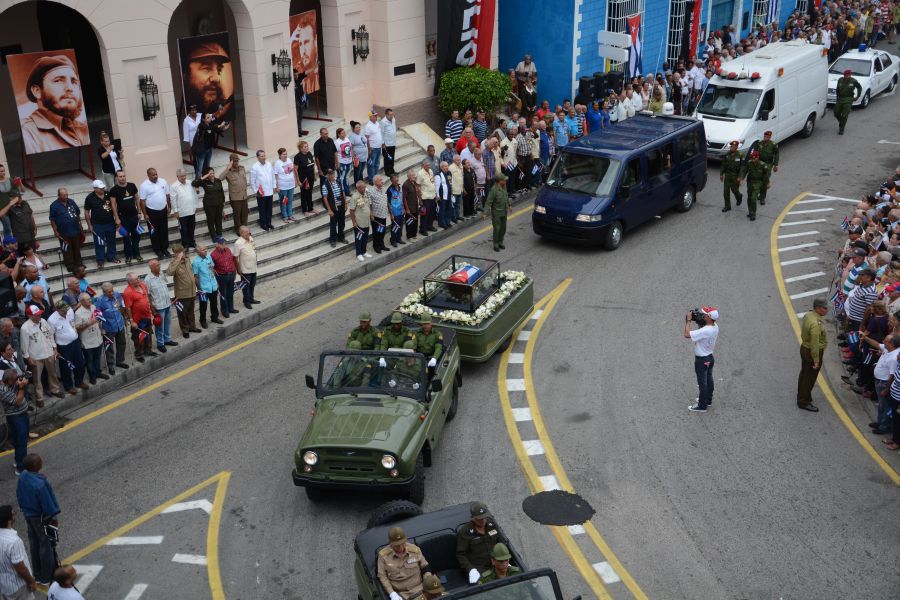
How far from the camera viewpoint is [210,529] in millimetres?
11867

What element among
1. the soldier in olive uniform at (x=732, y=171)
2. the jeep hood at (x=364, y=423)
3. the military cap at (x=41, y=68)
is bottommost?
the jeep hood at (x=364, y=423)

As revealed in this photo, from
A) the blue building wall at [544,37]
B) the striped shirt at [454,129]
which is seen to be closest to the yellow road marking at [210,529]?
the striped shirt at [454,129]

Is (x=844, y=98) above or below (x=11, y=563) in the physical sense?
above

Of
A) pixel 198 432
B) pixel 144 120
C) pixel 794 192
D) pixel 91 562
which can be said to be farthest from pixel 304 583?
pixel 794 192

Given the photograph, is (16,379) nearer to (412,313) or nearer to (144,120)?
(412,313)

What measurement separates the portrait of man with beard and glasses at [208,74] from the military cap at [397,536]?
14.4 metres

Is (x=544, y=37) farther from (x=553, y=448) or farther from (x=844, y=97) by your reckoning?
(x=553, y=448)

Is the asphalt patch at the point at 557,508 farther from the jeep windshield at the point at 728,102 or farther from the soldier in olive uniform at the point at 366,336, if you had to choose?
the jeep windshield at the point at 728,102

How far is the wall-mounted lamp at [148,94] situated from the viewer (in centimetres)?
1986

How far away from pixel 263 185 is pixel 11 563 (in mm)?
11280

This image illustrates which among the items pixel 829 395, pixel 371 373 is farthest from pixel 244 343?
pixel 829 395

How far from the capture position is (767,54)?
91.6ft

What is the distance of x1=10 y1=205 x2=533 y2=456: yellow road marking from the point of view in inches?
568

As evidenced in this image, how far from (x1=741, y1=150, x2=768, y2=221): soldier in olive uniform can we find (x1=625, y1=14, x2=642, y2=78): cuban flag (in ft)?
32.0
